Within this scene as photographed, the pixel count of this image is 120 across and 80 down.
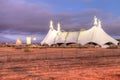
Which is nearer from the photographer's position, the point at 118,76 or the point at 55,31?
the point at 118,76

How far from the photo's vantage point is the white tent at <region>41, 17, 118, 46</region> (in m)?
91.1

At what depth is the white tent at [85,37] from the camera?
9112 cm

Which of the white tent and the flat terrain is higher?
the white tent

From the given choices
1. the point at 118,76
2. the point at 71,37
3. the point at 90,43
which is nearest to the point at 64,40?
the point at 71,37

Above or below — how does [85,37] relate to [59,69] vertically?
above

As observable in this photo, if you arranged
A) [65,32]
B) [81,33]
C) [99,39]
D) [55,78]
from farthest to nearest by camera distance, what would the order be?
[65,32]
[81,33]
[99,39]
[55,78]

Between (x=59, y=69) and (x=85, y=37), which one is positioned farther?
(x=85, y=37)

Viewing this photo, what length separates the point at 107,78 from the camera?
1493cm

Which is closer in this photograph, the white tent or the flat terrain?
the flat terrain

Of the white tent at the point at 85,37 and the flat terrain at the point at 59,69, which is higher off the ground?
the white tent at the point at 85,37

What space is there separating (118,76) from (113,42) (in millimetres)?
78297

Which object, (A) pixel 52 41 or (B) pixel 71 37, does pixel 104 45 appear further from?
(A) pixel 52 41

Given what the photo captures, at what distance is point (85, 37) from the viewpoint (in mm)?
94438

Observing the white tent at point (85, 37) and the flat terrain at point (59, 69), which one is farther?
the white tent at point (85, 37)
